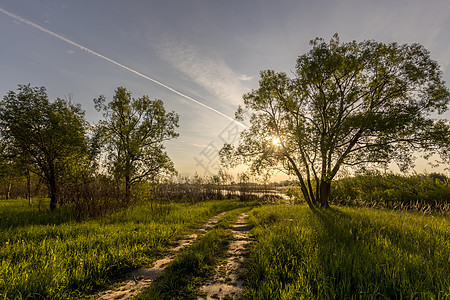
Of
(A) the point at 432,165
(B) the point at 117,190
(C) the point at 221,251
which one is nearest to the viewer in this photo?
(C) the point at 221,251

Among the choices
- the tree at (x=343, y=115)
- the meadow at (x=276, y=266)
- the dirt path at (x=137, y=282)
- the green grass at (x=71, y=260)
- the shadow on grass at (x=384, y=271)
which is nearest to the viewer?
the shadow on grass at (x=384, y=271)

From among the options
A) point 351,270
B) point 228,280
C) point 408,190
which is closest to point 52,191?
point 228,280

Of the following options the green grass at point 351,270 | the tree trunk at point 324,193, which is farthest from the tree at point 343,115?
the green grass at point 351,270

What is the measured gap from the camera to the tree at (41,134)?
447 inches

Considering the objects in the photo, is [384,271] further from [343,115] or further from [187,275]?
[343,115]

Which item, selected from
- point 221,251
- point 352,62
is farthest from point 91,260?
point 352,62

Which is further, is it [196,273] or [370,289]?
[196,273]

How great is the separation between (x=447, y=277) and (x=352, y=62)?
46.2 feet

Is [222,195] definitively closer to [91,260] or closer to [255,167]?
[255,167]

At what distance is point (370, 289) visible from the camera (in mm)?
2904

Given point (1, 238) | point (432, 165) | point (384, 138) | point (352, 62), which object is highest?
point (352, 62)

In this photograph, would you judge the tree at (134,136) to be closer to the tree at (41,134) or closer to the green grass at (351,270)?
the tree at (41,134)

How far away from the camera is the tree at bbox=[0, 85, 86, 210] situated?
11344 mm

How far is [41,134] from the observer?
11.9 metres
